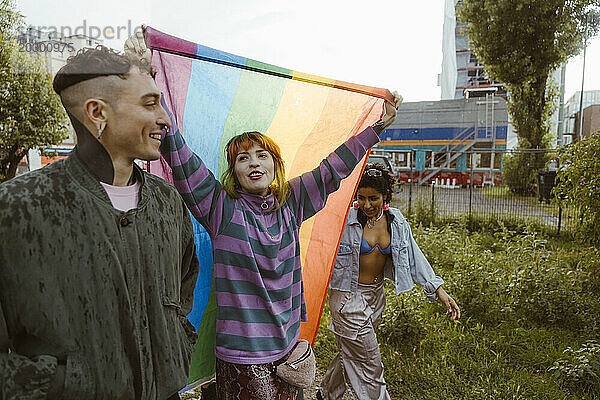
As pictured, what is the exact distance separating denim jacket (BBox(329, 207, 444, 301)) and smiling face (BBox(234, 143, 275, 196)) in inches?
37.2

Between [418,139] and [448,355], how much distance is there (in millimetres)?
9119

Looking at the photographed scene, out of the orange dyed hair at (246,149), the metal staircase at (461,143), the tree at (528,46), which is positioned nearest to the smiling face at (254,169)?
the orange dyed hair at (246,149)

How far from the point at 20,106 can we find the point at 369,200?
5.49 feet

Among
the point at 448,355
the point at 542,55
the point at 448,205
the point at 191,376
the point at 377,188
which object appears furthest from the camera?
the point at 448,205

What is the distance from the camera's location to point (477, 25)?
8.14 metres

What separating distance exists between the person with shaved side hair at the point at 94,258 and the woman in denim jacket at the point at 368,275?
4.50 feet

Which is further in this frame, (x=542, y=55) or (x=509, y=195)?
(x=509, y=195)

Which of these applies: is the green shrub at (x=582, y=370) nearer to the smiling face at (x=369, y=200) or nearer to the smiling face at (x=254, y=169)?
the smiling face at (x=369, y=200)

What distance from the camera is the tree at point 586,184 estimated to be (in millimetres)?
3686

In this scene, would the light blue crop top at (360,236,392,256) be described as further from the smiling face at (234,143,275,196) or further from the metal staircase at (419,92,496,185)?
the metal staircase at (419,92,496,185)

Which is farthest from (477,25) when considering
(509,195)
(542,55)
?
(509,195)

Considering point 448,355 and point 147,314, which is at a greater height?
point 147,314

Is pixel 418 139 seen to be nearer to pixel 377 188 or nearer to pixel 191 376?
pixel 377 188

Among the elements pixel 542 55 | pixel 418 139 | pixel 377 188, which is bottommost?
pixel 377 188
